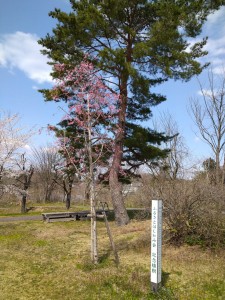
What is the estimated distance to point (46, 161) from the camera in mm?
41000

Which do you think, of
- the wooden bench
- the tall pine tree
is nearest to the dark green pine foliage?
the tall pine tree

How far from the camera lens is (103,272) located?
245 inches

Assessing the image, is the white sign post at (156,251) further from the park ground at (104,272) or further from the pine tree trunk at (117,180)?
the pine tree trunk at (117,180)

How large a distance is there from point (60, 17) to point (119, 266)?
11491 millimetres

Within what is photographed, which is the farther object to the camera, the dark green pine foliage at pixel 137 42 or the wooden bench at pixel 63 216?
the wooden bench at pixel 63 216

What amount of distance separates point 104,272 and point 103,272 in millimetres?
24

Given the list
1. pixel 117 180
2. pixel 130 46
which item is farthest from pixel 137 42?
pixel 117 180

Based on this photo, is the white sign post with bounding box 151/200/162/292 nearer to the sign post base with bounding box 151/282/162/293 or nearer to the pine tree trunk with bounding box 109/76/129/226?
the sign post base with bounding box 151/282/162/293

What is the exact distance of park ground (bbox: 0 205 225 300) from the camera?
5.19 m

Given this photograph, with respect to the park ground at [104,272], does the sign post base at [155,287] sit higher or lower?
higher

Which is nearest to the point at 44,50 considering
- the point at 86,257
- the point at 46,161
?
the point at 86,257

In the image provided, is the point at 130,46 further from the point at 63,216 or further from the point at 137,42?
the point at 63,216

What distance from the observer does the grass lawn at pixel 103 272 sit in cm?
519

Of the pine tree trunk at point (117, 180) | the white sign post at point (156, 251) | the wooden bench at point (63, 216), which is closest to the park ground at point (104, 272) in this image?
the white sign post at point (156, 251)
